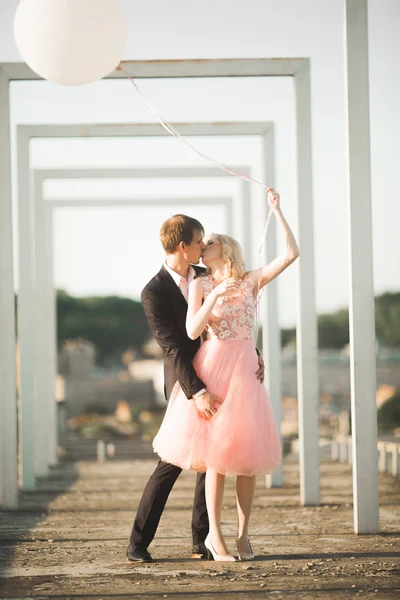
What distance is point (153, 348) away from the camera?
106m

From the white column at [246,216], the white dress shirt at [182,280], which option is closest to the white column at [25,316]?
the white column at [246,216]

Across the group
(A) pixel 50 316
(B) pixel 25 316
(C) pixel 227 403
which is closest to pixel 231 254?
(C) pixel 227 403

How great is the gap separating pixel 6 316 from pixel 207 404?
3.10m

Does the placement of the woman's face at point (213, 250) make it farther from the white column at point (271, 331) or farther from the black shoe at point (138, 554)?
the white column at point (271, 331)

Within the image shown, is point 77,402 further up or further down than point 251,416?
further down

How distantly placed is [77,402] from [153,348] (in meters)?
36.3

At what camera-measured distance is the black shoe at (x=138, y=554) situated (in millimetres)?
5984

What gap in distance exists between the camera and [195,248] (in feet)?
19.4

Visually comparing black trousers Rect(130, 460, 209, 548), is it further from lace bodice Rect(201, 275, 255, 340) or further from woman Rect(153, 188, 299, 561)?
lace bodice Rect(201, 275, 255, 340)

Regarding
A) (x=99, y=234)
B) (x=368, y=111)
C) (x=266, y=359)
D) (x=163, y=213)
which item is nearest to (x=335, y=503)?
(x=266, y=359)

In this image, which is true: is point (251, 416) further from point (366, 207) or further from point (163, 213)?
point (163, 213)

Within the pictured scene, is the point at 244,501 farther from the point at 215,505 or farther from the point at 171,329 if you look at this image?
the point at 171,329

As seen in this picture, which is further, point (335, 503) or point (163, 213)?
point (163, 213)

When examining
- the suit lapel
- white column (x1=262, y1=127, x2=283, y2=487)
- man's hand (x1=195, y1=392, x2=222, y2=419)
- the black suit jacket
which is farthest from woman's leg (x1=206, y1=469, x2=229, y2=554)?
white column (x1=262, y1=127, x2=283, y2=487)
